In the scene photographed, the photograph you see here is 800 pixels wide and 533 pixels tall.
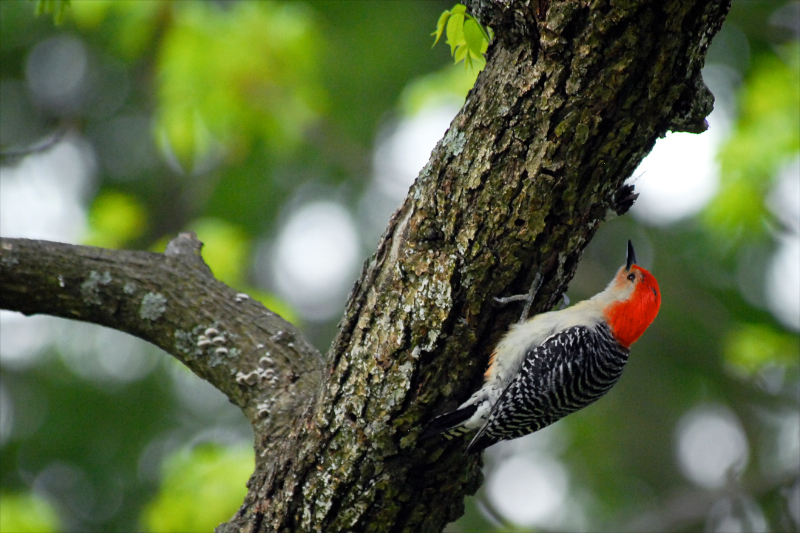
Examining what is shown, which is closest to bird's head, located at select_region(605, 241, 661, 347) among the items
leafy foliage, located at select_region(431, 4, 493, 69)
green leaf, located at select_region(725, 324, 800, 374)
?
leafy foliage, located at select_region(431, 4, 493, 69)

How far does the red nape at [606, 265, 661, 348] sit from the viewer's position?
16.0ft

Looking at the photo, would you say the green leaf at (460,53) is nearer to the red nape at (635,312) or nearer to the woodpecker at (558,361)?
the woodpecker at (558,361)

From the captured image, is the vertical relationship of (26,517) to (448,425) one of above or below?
above

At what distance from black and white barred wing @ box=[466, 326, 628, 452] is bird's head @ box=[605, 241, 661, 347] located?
0.83ft

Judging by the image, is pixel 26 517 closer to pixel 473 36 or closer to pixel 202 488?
pixel 202 488

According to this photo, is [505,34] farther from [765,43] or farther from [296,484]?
[765,43]

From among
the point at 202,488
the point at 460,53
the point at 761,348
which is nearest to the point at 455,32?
the point at 460,53

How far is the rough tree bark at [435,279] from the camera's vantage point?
2.70m

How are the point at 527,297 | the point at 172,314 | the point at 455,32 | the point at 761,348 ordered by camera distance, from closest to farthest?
the point at 455,32
the point at 527,297
the point at 172,314
the point at 761,348

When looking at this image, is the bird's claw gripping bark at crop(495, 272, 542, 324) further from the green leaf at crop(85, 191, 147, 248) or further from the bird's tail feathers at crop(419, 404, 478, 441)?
the green leaf at crop(85, 191, 147, 248)

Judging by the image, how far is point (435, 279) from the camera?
10.4 ft

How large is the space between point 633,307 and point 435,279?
2256 millimetres

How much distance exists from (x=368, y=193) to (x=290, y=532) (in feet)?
34.1

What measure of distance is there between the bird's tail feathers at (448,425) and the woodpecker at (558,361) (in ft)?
0.34
